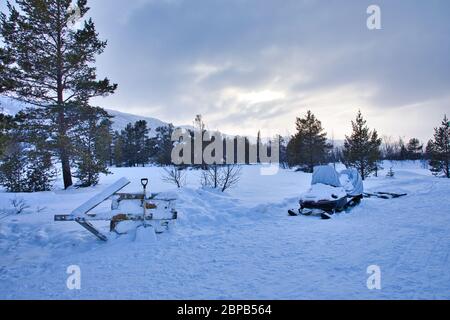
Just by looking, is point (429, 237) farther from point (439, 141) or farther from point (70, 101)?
point (439, 141)

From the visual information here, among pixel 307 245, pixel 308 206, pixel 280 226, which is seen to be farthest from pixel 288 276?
pixel 308 206

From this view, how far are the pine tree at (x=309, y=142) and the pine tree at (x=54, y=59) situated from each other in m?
27.0

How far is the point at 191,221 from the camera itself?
8.01 m

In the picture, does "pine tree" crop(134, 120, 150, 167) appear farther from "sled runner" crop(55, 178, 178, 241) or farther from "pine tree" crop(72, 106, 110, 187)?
"sled runner" crop(55, 178, 178, 241)

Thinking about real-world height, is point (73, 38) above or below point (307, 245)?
above

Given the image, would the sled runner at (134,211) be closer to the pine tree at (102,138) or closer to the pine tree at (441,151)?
the pine tree at (102,138)

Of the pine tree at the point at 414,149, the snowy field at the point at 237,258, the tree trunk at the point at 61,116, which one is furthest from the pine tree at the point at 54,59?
the pine tree at the point at 414,149

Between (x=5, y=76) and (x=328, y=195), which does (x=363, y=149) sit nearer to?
(x=328, y=195)

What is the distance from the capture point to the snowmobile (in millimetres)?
9391

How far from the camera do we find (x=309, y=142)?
122 feet

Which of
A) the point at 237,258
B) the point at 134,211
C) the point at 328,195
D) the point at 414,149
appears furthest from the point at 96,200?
the point at 414,149

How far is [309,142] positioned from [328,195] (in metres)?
28.8

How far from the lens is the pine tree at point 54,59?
15.3 m
